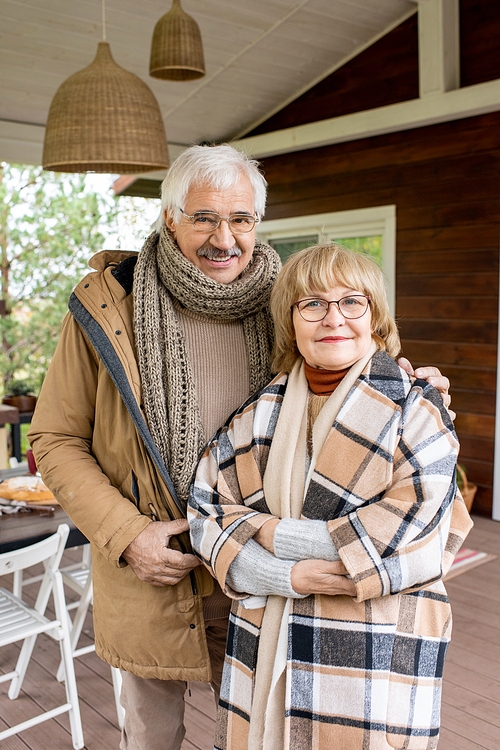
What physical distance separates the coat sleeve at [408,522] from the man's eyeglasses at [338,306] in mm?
236

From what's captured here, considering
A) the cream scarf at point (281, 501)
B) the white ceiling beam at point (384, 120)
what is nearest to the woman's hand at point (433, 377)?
the cream scarf at point (281, 501)

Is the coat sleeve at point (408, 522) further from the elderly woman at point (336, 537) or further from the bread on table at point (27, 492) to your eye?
the bread on table at point (27, 492)

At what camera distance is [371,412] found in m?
1.23

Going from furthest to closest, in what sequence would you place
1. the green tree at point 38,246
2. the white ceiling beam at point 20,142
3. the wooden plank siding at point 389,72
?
the green tree at point 38,246 → the white ceiling beam at point 20,142 → the wooden plank siding at point 389,72

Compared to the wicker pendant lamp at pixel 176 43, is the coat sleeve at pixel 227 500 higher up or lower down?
lower down

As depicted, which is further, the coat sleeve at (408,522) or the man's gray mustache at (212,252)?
the man's gray mustache at (212,252)

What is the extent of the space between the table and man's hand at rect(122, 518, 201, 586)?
91 centimetres

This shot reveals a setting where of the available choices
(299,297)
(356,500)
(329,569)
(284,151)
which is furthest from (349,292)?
(284,151)

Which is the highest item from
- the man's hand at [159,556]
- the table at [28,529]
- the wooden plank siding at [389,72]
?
the wooden plank siding at [389,72]

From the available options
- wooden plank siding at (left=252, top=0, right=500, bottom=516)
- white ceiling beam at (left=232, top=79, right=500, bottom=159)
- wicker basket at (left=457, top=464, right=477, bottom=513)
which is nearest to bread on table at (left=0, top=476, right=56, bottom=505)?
white ceiling beam at (left=232, top=79, right=500, bottom=159)

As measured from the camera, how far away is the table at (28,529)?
2.13 metres

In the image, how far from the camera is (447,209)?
4.46m

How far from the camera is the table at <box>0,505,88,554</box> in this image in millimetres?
2133

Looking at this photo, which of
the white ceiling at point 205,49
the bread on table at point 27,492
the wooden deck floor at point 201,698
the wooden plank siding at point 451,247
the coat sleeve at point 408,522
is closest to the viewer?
the coat sleeve at point 408,522
